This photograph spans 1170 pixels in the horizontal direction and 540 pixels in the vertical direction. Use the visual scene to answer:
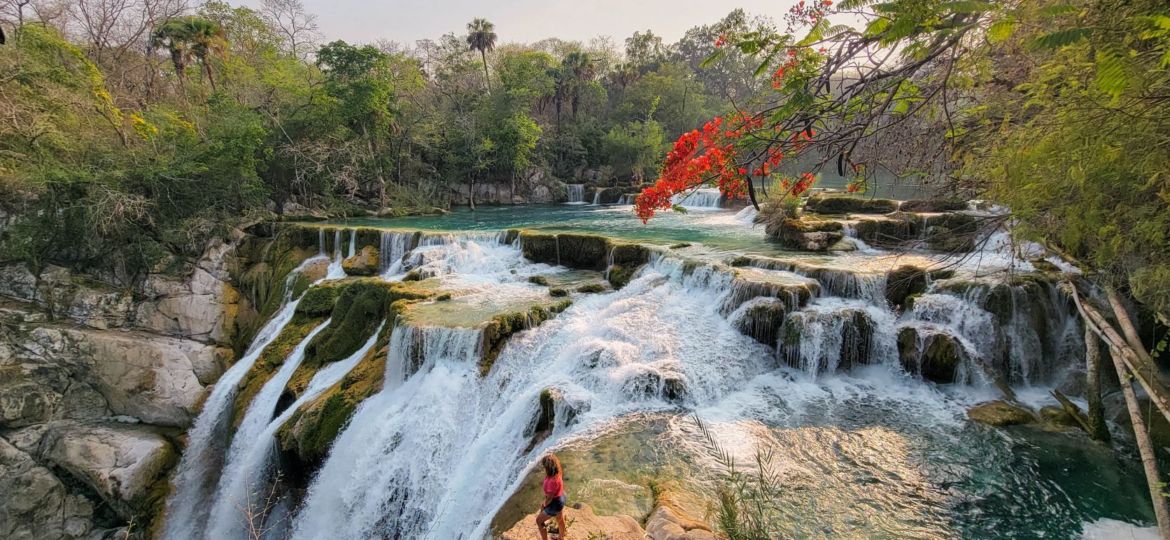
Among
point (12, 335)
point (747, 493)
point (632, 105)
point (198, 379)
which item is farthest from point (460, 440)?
point (632, 105)

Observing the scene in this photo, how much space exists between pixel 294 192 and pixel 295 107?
3.50 m

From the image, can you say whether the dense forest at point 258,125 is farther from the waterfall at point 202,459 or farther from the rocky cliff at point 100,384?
the waterfall at point 202,459

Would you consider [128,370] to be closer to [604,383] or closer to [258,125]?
[258,125]

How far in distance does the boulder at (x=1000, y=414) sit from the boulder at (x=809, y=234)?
548 centimetres

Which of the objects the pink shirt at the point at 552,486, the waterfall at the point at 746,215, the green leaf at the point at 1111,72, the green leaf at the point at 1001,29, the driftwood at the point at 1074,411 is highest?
the green leaf at the point at 1001,29

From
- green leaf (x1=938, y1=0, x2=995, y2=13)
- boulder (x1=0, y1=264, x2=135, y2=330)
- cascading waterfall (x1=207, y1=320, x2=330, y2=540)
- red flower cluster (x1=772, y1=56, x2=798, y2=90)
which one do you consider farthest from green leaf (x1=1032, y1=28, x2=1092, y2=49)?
boulder (x1=0, y1=264, x2=135, y2=330)

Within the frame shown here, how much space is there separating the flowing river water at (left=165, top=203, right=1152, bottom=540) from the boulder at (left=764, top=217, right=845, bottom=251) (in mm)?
2074

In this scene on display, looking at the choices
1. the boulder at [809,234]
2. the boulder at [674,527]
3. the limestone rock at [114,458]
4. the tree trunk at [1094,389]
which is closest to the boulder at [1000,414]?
the tree trunk at [1094,389]

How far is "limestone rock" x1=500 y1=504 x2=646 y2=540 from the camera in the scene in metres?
3.84

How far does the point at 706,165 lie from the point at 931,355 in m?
6.34

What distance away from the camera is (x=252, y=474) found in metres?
7.59

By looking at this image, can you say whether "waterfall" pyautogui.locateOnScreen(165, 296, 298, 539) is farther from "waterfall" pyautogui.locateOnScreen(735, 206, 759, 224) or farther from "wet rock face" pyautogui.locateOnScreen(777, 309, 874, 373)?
"waterfall" pyautogui.locateOnScreen(735, 206, 759, 224)

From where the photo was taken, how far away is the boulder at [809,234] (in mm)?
11703

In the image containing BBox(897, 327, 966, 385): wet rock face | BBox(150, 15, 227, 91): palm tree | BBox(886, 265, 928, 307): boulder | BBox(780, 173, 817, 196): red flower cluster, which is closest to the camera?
BBox(780, 173, 817, 196): red flower cluster
